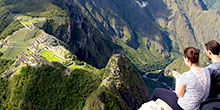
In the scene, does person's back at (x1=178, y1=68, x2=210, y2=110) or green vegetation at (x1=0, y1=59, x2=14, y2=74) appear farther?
green vegetation at (x1=0, y1=59, x2=14, y2=74)

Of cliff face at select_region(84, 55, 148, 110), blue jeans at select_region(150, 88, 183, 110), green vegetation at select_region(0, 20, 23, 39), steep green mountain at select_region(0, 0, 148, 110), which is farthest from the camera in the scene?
green vegetation at select_region(0, 20, 23, 39)

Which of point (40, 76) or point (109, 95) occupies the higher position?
point (109, 95)

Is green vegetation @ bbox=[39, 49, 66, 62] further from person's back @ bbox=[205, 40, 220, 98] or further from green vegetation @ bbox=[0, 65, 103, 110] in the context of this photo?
person's back @ bbox=[205, 40, 220, 98]

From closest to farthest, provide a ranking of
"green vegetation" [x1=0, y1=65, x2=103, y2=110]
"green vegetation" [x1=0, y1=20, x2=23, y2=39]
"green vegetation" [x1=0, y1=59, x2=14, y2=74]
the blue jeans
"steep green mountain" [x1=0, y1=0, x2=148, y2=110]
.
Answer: the blue jeans, "steep green mountain" [x1=0, y1=0, x2=148, y2=110], "green vegetation" [x1=0, y1=65, x2=103, y2=110], "green vegetation" [x1=0, y1=59, x2=14, y2=74], "green vegetation" [x1=0, y1=20, x2=23, y2=39]

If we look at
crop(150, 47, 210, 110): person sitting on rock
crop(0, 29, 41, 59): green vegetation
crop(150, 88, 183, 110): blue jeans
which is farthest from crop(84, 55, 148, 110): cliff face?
crop(0, 29, 41, 59): green vegetation

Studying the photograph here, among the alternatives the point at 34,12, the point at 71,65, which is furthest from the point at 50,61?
the point at 34,12

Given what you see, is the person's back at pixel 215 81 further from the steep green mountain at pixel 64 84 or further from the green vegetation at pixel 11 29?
the green vegetation at pixel 11 29

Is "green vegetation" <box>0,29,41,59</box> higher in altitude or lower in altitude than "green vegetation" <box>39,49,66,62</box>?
lower

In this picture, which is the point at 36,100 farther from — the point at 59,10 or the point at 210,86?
the point at 59,10

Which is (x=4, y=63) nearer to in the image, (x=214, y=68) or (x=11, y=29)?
(x=11, y=29)

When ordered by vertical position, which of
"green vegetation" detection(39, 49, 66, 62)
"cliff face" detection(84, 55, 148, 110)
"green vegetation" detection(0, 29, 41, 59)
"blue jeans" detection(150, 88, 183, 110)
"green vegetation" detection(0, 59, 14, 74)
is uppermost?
"blue jeans" detection(150, 88, 183, 110)

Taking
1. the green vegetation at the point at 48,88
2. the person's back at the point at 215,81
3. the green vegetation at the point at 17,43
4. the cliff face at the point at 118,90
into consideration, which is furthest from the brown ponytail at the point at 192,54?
the green vegetation at the point at 17,43
